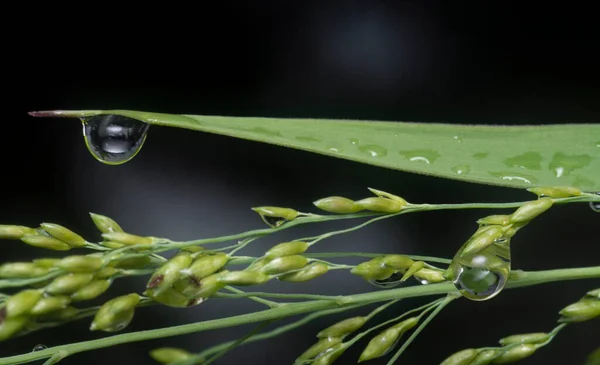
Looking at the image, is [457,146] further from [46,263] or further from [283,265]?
[46,263]

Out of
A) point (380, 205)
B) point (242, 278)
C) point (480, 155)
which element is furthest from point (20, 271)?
point (480, 155)

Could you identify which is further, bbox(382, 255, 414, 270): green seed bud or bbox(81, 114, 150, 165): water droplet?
bbox(81, 114, 150, 165): water droplet

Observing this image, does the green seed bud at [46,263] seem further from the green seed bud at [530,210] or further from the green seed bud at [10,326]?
the green seed bud at [530,210]

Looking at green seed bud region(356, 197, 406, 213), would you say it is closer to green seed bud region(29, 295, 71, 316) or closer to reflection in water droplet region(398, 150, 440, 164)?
reflection in water droplet region(398, 150, 440, 164)

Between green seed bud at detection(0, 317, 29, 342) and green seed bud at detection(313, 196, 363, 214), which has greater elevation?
green seed bud at detection(313, 196, 363, 214)

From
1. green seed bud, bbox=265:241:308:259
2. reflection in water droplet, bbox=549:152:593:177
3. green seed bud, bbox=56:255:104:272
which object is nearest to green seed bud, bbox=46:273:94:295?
green seed bud, bbox=56:255:104:272
